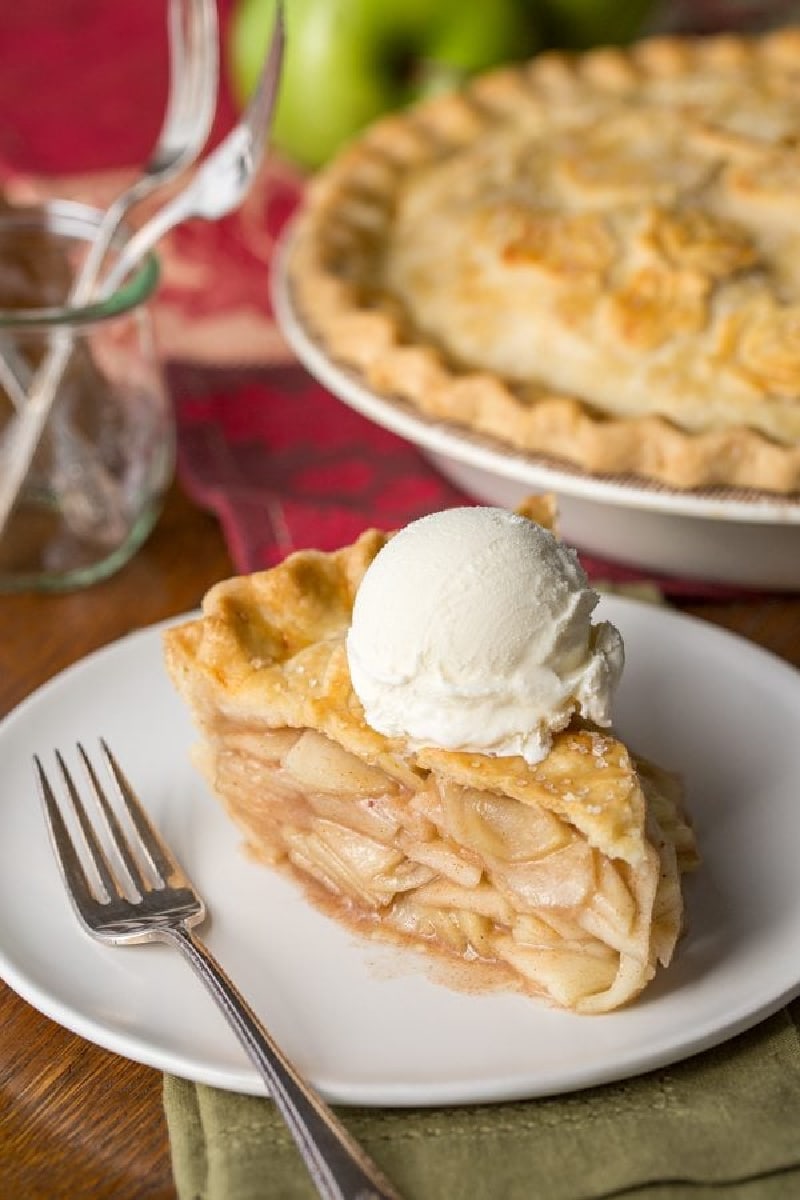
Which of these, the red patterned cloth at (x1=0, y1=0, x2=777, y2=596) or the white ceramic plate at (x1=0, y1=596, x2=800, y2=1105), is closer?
the white ceramic plate at (x1=0, y1=596, x2=800, y2=1105)

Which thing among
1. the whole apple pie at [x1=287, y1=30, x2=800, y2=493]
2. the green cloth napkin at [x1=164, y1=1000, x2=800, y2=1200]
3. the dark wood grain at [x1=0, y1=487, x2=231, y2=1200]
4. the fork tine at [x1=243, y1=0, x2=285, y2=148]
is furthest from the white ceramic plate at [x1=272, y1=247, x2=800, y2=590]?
the dark wood grain at [x1=0, y1=487, x2=231, y2=1200]

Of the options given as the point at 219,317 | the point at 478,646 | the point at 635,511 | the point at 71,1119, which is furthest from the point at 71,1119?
the point at 219,317

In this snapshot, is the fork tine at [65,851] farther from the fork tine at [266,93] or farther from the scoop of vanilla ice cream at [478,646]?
the fork tine at [266,93]

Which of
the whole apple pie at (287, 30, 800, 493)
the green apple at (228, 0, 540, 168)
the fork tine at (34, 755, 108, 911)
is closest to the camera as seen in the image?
the fork tine at (34, 755, 108, 911)

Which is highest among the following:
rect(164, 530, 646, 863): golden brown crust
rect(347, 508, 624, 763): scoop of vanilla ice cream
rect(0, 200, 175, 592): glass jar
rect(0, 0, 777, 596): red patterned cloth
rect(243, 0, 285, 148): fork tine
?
rect(243, 0, 285, 148): fork tine

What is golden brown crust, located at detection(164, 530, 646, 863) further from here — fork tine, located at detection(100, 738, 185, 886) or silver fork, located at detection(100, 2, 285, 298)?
silver fork, located at detection(100, 2, 285, 298)

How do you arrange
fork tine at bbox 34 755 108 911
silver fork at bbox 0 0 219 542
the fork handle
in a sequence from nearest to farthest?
the fork handle → fork tine at bbox 34 755 108 911 → silver fork at bbox 0 0 219 542

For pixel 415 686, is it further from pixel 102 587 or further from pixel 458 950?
pixel 102 587

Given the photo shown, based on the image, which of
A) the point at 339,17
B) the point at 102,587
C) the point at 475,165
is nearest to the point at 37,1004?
the point at 102,587
